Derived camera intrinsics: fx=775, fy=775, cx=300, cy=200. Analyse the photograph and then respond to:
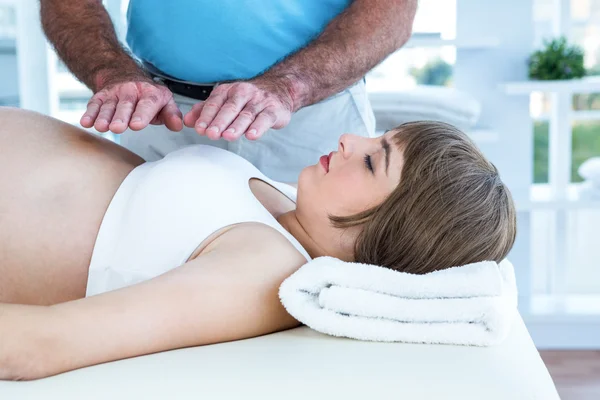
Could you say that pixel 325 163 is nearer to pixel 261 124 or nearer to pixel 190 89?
pixel 261 124

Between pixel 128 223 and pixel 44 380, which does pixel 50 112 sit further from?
pixel 44 380

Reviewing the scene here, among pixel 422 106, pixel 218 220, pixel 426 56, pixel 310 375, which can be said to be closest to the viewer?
pixel 310 375

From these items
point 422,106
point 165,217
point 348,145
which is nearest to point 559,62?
point 422,106

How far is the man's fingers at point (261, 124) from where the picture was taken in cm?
131

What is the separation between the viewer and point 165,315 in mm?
1018

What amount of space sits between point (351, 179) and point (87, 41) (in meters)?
0.79

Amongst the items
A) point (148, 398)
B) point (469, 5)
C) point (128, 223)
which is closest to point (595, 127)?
point (469, 5)

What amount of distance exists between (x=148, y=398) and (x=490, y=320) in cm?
48

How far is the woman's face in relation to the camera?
4.36 feet

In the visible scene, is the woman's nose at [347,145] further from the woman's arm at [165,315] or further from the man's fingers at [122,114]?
the man's fingers at [122,114]

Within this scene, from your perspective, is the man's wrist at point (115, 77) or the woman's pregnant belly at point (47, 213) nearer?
the woman's pregnant belly at point (47, 213)

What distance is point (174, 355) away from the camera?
1021 mm

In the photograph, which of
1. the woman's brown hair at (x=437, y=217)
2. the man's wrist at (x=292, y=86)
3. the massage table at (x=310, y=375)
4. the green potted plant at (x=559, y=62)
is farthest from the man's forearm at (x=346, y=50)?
the green potted plant at (x=559, y=62)

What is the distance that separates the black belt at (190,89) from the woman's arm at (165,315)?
70cm
